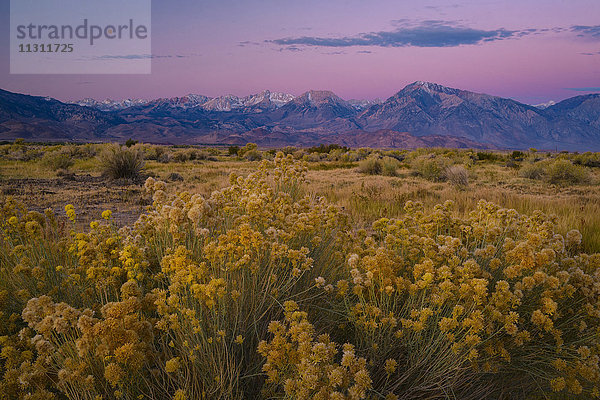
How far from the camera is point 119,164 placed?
1842cm

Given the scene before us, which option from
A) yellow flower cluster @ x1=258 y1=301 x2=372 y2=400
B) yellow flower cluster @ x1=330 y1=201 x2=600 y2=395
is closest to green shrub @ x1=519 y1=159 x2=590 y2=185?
yellow flower cluster @ x1=330 y1=201 x2=600 y2=395

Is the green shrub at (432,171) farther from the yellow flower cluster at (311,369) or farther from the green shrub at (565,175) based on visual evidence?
the yellow flower cluster at (311,369)

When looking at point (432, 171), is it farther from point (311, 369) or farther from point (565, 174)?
point (311, 369)

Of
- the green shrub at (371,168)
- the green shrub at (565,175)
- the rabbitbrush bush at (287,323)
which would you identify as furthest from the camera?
the green shrub at (371,168)

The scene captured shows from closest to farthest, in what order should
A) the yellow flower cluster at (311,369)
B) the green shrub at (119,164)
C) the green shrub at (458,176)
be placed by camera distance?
the yellow flower cluster at (311,369) < the green shrub at (458,176) < the green shrub at (119,164)

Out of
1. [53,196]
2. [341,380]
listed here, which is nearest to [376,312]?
[341,380]

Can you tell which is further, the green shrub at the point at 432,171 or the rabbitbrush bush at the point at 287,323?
the green shrub at the point at 432,171

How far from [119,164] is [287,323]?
1787 centimetres

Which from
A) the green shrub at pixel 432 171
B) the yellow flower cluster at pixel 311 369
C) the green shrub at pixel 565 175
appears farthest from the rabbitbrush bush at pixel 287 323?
the green shrub at pixel 565 175

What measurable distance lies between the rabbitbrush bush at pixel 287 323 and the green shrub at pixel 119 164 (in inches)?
599

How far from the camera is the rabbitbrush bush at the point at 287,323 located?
217 cm

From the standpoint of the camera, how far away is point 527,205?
10.8m

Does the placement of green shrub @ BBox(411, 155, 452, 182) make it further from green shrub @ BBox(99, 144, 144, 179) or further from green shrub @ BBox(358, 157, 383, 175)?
green shrub @ BBox(99, 144, 144, 179)

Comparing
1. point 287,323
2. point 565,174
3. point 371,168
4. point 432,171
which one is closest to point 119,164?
point 371,168
